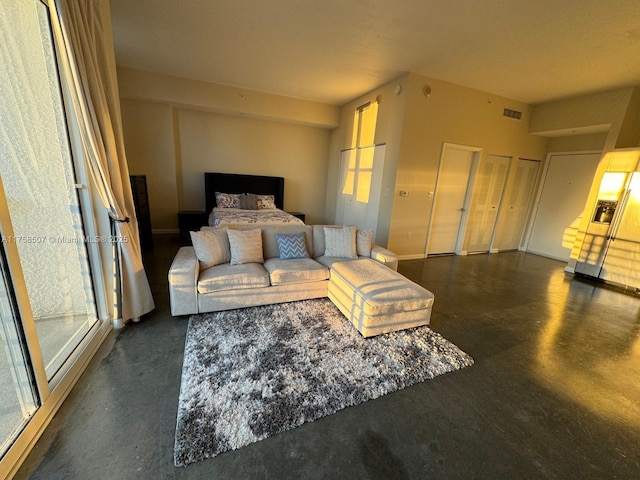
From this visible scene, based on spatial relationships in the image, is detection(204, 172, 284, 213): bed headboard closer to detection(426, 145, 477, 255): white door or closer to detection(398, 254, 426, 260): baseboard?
detection(398, 254, 426, 260): baseboard

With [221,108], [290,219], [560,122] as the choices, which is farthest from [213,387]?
[560,122]

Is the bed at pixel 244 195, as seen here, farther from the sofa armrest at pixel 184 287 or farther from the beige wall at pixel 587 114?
the beige wall at pixel 587 114

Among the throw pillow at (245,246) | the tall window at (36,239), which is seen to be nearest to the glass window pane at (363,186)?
the throw pillow at (245,246)

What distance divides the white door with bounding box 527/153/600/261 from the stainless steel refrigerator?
3.01ft

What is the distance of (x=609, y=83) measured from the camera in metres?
3.72

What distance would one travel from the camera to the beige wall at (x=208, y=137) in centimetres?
466

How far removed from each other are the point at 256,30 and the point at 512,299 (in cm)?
453

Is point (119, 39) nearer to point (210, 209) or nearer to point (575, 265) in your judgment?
point (210, 209)

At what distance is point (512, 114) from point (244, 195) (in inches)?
213

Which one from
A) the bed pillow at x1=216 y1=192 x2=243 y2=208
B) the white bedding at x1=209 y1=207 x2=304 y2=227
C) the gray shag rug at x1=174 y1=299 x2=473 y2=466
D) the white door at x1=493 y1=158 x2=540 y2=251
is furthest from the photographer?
the white door at x1=493 y1=158 x2=540 y2=251

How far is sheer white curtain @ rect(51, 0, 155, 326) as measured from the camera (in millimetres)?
1680

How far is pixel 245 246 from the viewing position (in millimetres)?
2824

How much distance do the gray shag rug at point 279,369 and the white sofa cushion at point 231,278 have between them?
0.27 m

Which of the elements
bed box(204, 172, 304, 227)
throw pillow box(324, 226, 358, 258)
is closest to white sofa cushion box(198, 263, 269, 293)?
throw pillow box(324, 226, 358, 258)
